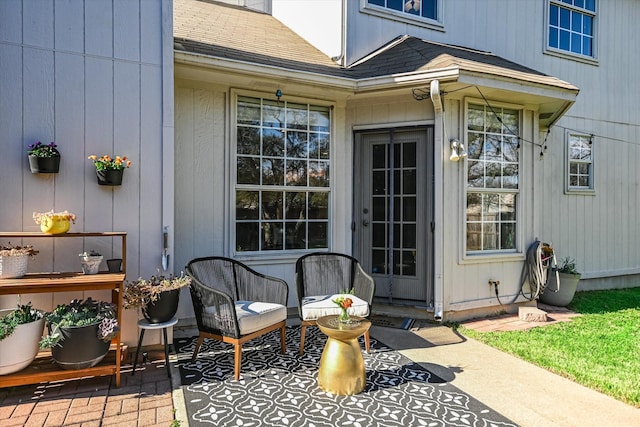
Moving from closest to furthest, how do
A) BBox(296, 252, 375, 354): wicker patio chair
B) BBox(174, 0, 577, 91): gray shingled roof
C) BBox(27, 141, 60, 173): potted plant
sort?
BBox(27, 141, 60, 173): potted plant → BBox(296, 252, 375, 354): wicker patio chair → BBox(174, 0, 577, 91): gray shingled roof

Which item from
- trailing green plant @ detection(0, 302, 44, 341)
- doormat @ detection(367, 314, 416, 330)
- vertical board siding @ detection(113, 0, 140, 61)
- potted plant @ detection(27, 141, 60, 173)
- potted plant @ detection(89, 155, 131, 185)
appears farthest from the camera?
doormat @ detection(367, 314, 416, 330)

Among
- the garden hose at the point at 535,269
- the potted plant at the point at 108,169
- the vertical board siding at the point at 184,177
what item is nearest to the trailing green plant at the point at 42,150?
the potted plant at the point at 108,169

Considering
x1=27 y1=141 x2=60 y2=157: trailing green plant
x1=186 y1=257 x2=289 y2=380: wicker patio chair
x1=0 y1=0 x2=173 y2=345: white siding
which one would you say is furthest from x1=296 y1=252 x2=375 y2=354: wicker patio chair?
x1=27 y1=141 x2=60 y2=157: trailing green plant

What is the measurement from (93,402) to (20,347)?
0.65m

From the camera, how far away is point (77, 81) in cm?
329

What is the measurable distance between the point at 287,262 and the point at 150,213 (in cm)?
168

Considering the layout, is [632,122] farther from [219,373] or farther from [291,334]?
[219,373]

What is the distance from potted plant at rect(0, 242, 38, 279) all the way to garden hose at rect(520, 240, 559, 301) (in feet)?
17.3

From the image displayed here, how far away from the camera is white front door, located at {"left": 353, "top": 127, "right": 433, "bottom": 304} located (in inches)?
183

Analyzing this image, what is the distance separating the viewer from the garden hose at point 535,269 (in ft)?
16.1

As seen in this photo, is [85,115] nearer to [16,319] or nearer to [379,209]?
[16,319]

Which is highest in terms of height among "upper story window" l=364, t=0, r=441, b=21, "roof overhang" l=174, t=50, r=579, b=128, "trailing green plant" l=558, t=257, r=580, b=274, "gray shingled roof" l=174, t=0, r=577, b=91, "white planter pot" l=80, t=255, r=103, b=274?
"upper story window" l=364, t=0, r=441, b=21

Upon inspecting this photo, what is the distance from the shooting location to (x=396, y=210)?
4.81 metres

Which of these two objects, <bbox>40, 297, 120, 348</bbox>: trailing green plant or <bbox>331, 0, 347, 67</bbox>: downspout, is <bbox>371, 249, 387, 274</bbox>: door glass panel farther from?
<bbox>40, 297, 120, 348</bbox>: trailing green plant
